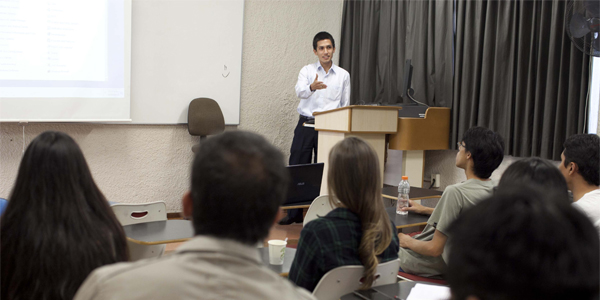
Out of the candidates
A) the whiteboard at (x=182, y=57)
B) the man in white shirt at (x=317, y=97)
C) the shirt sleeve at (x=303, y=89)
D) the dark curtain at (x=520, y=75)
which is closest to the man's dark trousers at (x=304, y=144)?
the man in white shirt at (x=317, y=97)

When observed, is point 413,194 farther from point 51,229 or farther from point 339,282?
point 51,229

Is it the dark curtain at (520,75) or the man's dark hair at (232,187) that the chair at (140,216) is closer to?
the man's dark hair at (232,187)

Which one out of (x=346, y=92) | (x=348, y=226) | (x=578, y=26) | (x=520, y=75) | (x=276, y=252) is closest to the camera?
(x=348, y=226)

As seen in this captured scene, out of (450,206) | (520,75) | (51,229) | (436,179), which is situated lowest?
(436,179)

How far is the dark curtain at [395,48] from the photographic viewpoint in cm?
454

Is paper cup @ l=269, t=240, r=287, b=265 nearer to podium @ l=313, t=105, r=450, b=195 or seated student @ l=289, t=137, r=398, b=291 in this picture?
seated student @ l=289, t=137, r=398, b=291

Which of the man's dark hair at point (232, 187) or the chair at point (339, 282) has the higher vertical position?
the man's dark hair at point (232, 187)

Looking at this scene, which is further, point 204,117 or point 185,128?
point 185,128

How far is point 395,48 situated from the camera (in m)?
5.07

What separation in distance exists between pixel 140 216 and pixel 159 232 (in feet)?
0.90

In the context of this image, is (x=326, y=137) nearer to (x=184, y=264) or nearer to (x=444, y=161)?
(x=444, y=161)

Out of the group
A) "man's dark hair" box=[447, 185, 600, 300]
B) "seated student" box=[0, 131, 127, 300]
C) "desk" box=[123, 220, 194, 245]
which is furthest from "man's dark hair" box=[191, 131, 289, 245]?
"desk" box=[123, 220, 194, 245]

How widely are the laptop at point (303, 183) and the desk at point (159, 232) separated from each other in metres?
0.77

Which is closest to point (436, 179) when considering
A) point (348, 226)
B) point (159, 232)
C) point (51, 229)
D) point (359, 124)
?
point (359, 124)
